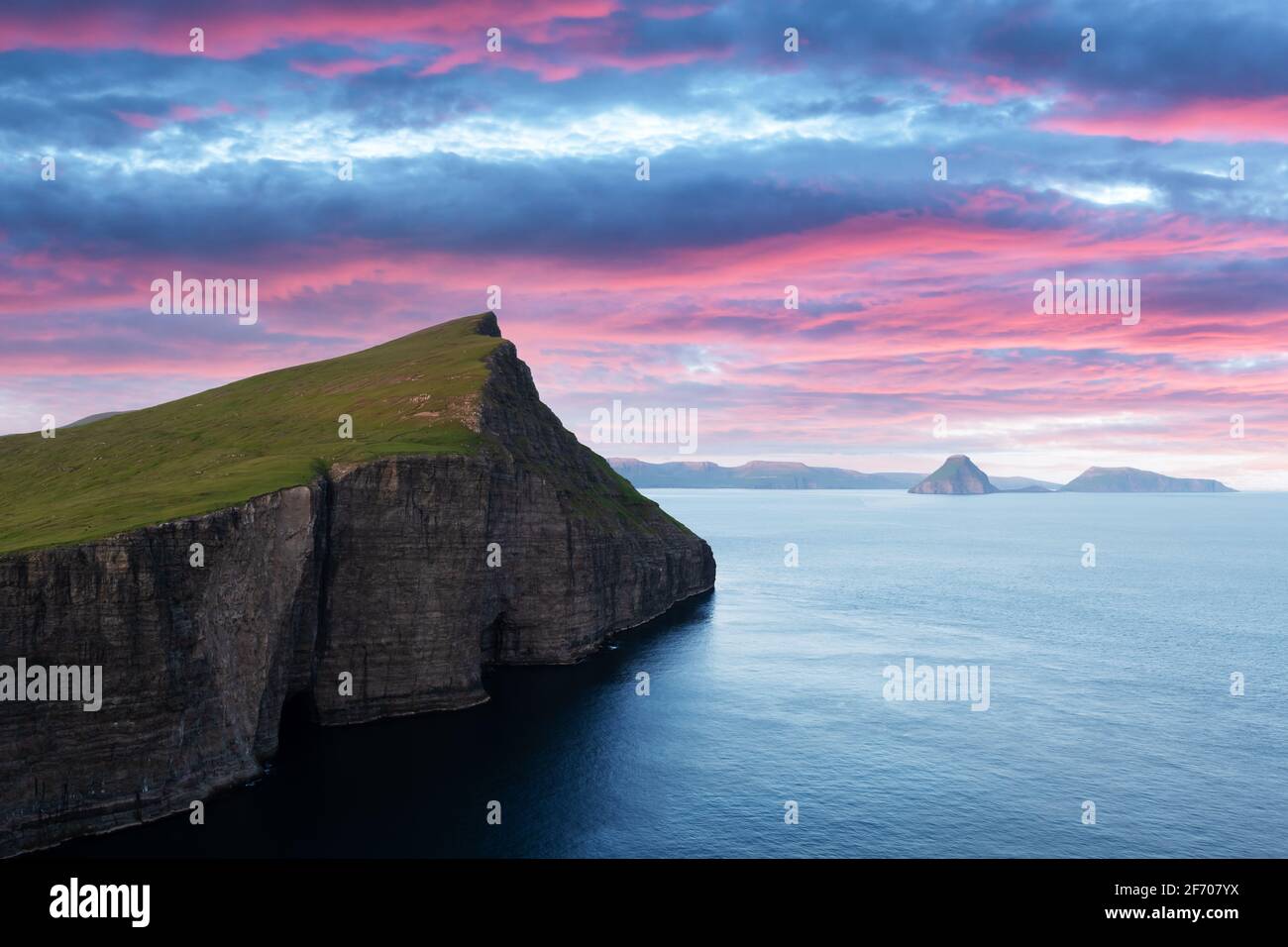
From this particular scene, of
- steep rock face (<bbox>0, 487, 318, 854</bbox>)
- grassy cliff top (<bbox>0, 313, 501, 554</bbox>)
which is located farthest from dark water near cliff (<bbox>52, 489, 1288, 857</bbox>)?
grassy cliff top (<bbox>0, 313, 501, 554</bbox>)

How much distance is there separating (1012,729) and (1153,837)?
2246 cm

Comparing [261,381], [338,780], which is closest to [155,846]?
[338,780]

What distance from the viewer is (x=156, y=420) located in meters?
114

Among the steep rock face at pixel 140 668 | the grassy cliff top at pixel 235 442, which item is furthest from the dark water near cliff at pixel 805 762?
the grassy cliff top at pixel 235 442

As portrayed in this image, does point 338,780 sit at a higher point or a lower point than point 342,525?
lower

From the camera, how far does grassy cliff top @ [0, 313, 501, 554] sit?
63.8 metres

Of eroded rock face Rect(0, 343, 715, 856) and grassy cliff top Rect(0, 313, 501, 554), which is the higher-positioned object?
grassy cliff top Rect(0, 313, 501, 554)

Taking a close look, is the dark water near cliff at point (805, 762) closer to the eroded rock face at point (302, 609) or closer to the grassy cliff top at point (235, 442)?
the eroded rock face at point (302, 609)

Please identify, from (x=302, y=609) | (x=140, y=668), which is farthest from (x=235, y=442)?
(x=140, y=668)

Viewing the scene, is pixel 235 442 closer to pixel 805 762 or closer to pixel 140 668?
pixel 140 668

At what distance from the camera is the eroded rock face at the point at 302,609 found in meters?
49.9

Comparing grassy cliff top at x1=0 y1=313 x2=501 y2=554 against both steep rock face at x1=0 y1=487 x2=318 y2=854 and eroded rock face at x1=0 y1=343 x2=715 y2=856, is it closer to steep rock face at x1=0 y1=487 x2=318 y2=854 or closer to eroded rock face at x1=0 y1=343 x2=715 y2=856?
steep rock face at x1=0 y1=487 x2=318 y2=854

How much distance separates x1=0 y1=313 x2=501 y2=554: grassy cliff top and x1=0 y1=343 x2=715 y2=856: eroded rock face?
3.26m
